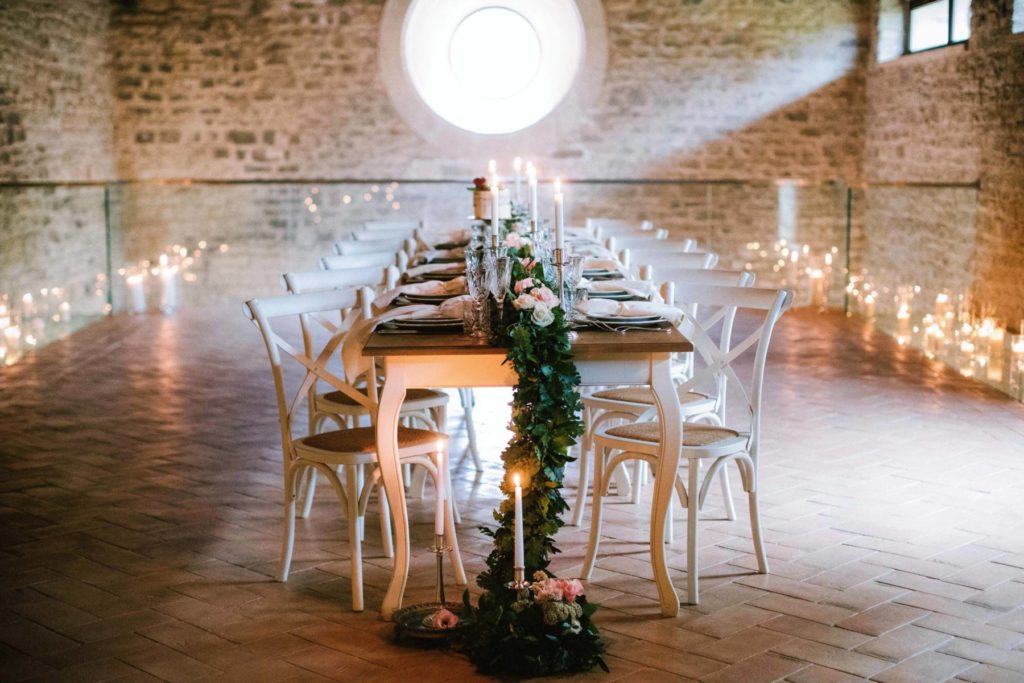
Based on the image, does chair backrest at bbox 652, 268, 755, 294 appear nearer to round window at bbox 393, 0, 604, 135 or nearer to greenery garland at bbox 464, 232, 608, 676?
greenery garland at bbox 464, 232, 608, 676

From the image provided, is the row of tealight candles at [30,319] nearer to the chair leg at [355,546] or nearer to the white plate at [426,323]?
the chair leg at [355,546]

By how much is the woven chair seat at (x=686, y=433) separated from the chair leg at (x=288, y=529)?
1003 mm

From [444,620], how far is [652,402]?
1329 mm

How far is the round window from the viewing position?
11484mm

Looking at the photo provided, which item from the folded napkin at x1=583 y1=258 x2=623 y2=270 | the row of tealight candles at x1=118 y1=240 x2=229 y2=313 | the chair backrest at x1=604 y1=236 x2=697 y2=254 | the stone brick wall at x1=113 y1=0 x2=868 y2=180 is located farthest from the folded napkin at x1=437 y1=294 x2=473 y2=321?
the stone brick wall at x1=113 y1=0 x2=868 y2=180

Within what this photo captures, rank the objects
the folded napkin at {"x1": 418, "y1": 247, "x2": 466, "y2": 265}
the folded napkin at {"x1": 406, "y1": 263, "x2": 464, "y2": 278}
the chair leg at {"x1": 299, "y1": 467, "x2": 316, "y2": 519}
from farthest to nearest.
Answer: the folded napkin at {"x1": 418, "y1": 247, "x2": 466, "y2": 265}, the folded napkin at {"x1": 406, "y1": 263, "x2": 464, "y2": 278}, the chair leg at {"x1": 299, "y1": 467, "x2": 316, "y2": 519}

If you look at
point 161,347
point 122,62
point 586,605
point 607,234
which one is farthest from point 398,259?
point 122,62

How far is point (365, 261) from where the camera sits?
5473 millimetres

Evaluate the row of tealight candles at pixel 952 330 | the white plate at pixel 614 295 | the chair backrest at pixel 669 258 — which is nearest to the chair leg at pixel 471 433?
the chair backrest at pixel 669 258

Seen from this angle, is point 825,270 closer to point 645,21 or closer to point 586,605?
point 645,21

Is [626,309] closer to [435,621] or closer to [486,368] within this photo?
[486,368]

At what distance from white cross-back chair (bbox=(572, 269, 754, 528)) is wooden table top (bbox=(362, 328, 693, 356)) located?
738 mm

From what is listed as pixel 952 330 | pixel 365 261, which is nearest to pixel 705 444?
pixel 365 261

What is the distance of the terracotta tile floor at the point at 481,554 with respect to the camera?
3.19 meters
